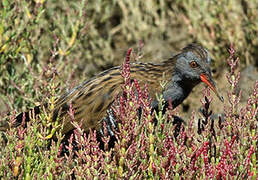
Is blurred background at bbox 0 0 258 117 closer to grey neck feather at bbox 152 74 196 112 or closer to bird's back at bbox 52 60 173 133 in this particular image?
bird's back at bbox 52 60 173 133

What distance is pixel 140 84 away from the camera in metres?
4.71

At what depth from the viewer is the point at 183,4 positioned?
7660 mm

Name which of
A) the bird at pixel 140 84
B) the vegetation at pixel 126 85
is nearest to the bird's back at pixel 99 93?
the bird at pixel 140 84

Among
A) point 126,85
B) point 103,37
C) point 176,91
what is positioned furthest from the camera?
point 103,37

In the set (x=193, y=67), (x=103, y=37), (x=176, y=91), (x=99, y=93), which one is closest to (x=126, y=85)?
(x=99, y=93)

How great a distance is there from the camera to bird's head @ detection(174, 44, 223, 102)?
15.6 feet

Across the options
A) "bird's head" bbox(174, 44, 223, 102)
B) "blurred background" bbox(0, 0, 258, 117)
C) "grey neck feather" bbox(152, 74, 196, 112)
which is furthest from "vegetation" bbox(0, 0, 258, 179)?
"bird's head" bbox(174, 44, 223, 102)

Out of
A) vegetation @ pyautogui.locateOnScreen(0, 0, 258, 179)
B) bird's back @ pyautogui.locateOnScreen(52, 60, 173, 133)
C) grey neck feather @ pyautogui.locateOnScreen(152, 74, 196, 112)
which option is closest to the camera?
vegetation @ pyautogui.locateOnScreen(0, 0, 258, 179)

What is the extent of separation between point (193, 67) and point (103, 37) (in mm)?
3497

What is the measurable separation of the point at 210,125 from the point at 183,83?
1242 mm

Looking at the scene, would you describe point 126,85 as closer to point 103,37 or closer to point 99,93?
point 99,93

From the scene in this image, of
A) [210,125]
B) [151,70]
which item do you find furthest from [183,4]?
[210,125]

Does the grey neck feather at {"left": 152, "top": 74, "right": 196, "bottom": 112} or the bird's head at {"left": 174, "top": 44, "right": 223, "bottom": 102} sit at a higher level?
the bird's head at {"left": 174, "top": 44, "right": 223, "bottom": 102}

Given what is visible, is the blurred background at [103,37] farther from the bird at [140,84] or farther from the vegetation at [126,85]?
the bird at [140,84]
